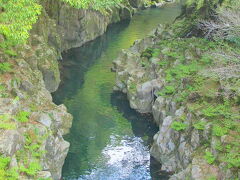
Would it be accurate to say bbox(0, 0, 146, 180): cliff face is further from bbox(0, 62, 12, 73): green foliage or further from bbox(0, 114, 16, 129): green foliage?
bbox(0, 62, 12, 73): green foliage

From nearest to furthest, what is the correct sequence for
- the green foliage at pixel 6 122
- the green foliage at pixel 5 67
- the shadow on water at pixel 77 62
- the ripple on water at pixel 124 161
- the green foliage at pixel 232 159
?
the green foliage at pixel 6 122, the green foliage at pixel 232 159, the ripple on water at pixel 124 161, the green foliage at pixel 5 67, the shadow on water at pixel 77 62

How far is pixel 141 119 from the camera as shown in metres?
30.1

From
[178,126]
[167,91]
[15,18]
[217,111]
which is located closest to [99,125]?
[167,91]

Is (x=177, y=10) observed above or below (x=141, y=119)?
above

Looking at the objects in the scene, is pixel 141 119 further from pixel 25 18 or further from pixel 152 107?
pixel 25 18

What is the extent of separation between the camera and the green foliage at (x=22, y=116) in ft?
65.1

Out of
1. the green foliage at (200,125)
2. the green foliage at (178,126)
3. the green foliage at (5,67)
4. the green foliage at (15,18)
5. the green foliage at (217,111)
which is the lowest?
the green foliage at (178,126)

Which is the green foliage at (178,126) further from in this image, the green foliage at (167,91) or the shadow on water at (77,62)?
the shadow on water at (77,62)

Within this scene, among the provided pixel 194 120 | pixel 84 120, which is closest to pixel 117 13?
pixel 84 120

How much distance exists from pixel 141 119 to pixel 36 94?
919 centimetres

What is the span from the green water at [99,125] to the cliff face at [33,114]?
1737 mm

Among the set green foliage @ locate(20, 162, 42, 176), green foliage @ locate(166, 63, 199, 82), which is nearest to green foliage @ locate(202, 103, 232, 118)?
green foliage @ locate(166, 63, 199, 82)

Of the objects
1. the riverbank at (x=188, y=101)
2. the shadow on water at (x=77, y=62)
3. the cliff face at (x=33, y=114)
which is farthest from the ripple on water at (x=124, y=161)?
the shadow on water at (x=77, y=62)

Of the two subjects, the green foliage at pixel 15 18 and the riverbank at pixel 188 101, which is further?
the riverbank at pixel 188 101
